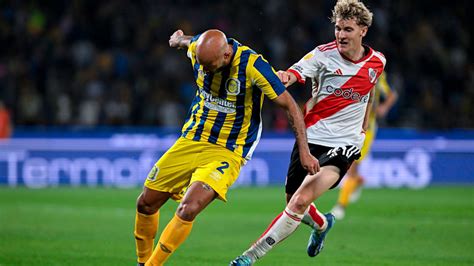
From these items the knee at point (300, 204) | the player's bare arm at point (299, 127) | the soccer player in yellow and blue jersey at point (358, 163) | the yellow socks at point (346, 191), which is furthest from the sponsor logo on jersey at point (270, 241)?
the yellow socks at point (346, 191)

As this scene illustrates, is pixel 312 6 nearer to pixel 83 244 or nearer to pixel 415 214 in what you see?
pixel 415 214

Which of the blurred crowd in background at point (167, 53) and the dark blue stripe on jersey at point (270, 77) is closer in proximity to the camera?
the dark blue stripe on jersey at point (270, 77)

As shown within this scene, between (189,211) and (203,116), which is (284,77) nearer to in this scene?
(203,116)

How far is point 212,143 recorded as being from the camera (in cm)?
736

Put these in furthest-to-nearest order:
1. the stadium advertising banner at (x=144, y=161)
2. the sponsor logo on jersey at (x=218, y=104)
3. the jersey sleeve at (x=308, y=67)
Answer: the stadium advertising banner at (x=144, y=161)
the jersey sleeve at (x=308, y=67)
the sponsor logo on jersey at (x=218, y=104)

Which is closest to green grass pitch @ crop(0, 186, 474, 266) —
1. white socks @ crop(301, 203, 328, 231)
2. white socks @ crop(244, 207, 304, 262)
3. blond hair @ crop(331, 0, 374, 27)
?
white socks @ crop(301, 203, 328, 231)

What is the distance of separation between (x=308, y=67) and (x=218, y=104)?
3.21 ft

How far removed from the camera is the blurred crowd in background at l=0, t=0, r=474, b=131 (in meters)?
19.4

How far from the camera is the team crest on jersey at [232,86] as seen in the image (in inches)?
284

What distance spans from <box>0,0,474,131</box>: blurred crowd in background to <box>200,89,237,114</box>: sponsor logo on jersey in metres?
12.1

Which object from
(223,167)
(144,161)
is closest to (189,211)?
(223,167)

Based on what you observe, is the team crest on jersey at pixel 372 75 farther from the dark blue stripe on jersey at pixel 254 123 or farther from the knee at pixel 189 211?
the knee at pixel 189 211

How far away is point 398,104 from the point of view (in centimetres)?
2056

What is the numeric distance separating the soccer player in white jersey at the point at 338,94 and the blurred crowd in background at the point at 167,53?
466 inches
